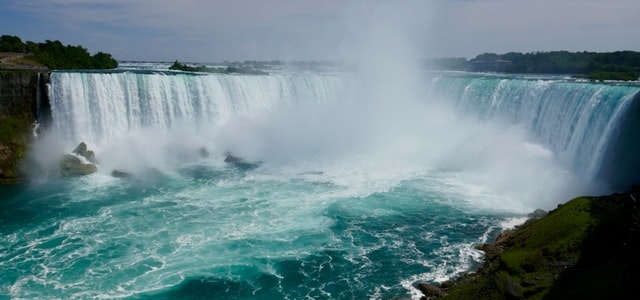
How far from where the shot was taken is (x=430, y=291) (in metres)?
11.1

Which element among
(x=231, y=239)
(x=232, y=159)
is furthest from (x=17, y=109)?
(x=231, y=239)

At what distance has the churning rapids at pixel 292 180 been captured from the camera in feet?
41.0

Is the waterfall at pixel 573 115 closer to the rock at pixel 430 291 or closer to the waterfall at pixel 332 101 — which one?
the waterfall at pixel 332 101

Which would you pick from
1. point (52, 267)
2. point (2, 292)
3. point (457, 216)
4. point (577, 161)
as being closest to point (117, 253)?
point (52, 267)

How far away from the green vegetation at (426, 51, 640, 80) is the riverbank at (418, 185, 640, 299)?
2009 cm

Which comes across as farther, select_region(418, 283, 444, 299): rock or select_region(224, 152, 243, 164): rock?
select_region(224, 152, 243, 164): rock

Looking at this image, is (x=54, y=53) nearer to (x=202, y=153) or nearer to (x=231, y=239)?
(x=202, y=153)

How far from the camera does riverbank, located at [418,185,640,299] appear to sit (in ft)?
31.8

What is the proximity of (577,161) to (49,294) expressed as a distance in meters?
17.9

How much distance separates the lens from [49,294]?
11.2m

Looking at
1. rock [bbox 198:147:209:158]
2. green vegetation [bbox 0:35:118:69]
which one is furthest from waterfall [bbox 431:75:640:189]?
green vegetation [bbox 0:35:118:69]

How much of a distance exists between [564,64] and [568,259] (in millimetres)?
37918

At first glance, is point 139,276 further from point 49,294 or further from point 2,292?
point 2,292

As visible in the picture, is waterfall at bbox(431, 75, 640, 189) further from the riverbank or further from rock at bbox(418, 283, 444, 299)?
rock at bbox(418, 283, 444, 299)
